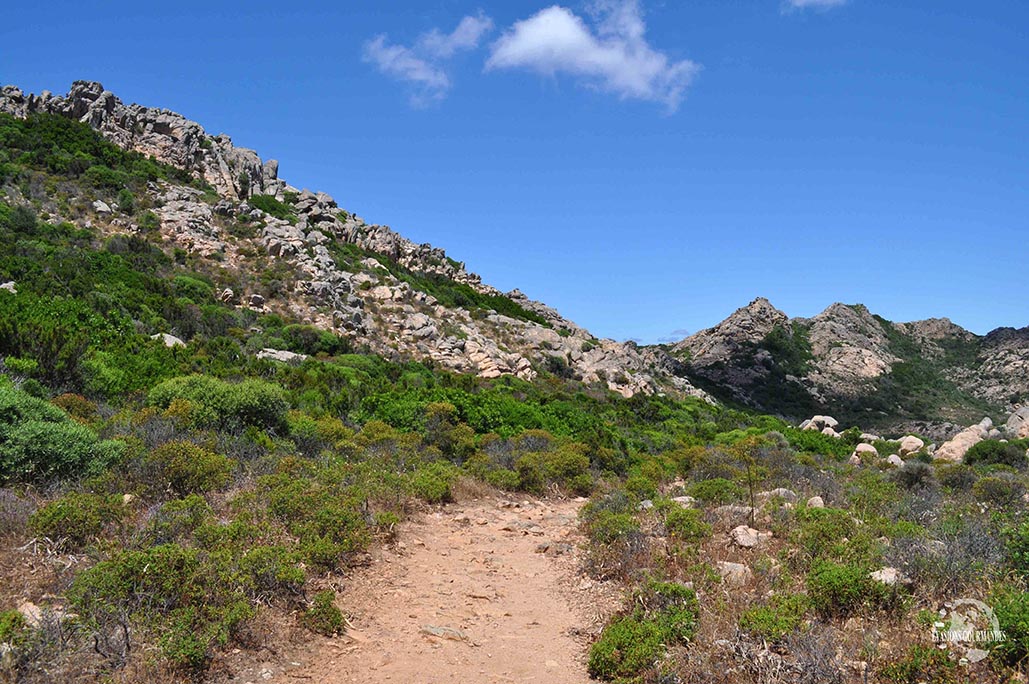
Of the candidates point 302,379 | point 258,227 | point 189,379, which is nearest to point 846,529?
point 189,379

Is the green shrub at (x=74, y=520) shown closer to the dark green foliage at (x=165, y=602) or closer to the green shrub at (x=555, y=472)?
the dark green foliage at (x=165, y=602)

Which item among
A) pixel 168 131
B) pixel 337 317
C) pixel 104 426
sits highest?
pixel 168 131

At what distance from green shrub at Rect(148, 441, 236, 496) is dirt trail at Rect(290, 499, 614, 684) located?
2668 mm

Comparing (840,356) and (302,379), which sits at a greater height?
(840,356)

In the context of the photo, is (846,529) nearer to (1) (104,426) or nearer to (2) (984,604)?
(2) (984,604)

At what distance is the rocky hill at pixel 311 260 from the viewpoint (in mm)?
29062

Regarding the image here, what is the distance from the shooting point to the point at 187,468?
8.37m

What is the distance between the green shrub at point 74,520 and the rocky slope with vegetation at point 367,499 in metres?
0.02

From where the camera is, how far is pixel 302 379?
60.1 feet

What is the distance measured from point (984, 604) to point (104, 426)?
38.8 ft

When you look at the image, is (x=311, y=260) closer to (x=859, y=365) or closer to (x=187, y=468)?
(x=187, y=468)

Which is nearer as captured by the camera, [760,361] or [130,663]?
[130,663]

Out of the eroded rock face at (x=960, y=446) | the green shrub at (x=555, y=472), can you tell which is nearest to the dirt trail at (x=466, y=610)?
the green shrub at (x=555, y=472)

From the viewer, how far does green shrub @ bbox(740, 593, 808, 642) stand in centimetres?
509
